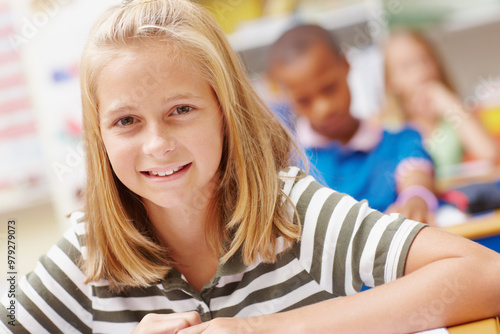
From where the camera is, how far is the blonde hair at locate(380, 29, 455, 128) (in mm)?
2307

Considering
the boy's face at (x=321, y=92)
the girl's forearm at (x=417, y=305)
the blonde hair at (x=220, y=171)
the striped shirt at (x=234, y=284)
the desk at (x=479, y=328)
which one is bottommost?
the desk at (x=479, y=328)

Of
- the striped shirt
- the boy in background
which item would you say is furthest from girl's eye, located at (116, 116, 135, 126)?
the boy in background

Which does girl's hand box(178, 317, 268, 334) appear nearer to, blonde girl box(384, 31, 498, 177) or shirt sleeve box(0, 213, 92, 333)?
shirt sleeve box(0, 213, 92, 333)

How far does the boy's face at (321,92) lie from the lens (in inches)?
78.2

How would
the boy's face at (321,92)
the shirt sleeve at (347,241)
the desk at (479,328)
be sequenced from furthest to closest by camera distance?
the boy's face at (321,92), the shirt sleeve at (347,241), the desk at (479,328)

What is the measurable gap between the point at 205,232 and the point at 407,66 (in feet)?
5.69

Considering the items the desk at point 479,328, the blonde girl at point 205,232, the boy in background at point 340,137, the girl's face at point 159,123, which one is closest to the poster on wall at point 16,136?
the boy in background at point 340,137

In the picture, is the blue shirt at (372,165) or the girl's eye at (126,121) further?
the blue shirt at (372,165)

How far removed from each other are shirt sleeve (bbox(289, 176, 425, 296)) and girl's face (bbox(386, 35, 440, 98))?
1.64 m

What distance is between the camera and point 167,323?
0.62m

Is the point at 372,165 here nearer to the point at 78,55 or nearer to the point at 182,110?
→ the point at 182,110

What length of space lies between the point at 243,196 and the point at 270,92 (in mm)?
1535

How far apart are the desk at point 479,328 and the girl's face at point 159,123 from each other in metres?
0.35

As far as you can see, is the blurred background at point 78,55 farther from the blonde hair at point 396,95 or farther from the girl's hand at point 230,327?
the girl's hand at point 230,327
